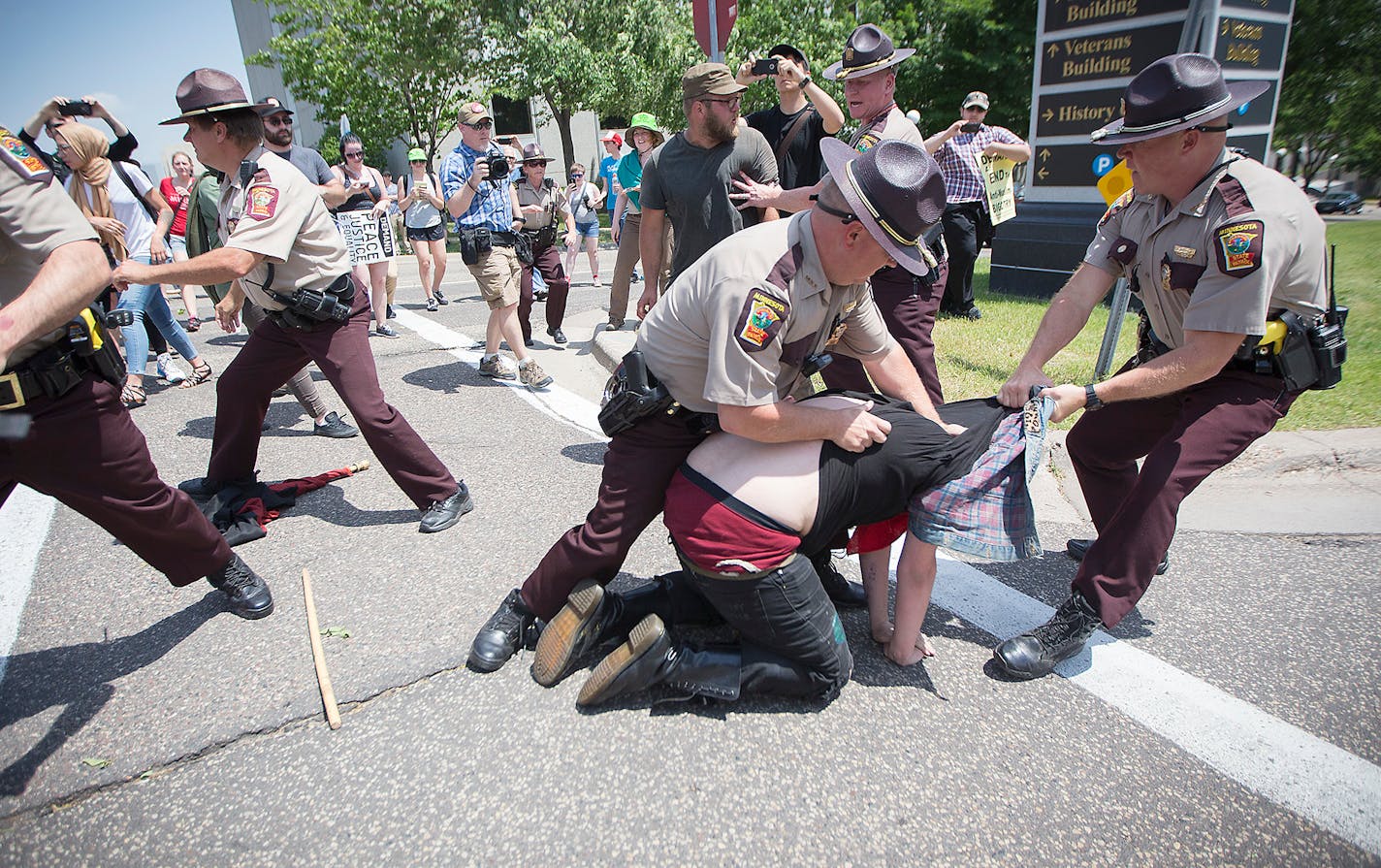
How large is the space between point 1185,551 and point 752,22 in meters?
21.2

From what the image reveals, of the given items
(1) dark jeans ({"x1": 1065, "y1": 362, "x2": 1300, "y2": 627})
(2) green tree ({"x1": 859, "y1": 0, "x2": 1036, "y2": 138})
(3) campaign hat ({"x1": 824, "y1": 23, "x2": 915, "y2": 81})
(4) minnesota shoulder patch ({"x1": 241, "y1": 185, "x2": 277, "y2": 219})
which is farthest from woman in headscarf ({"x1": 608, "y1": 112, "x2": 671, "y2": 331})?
(2) green tree ({"x1": 859, "y1": 0, "x2": 1036, "y2": 138})

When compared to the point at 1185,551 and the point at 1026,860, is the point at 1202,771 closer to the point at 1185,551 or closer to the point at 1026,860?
the point at 1026,860

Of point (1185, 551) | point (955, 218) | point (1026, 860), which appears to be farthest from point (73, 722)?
point (955, 218)

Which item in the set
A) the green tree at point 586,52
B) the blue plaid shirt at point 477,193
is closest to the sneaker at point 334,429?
the blue plaid shirt at point 477,193

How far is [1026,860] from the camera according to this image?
6.31ft

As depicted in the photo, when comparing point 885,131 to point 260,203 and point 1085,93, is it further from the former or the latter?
point 1085,93

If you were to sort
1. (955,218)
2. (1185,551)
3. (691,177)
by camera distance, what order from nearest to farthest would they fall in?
1. (1185,551)
2. (691,177)
3. (955,218)

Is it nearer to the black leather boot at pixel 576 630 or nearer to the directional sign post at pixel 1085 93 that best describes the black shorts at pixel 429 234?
Result: the directional sign post at pixel 1085 93

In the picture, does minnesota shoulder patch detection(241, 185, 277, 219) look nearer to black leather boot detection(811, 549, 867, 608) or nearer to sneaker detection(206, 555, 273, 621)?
sneaker detection(206, 555, 273, 621)

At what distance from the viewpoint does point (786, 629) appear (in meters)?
2.34

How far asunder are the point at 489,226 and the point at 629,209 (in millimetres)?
1309

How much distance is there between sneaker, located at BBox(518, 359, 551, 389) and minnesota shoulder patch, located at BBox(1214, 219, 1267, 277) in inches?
179

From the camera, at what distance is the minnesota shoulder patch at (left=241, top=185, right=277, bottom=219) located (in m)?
3.21

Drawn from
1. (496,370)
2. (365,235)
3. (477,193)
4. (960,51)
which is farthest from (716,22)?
(960,51)
